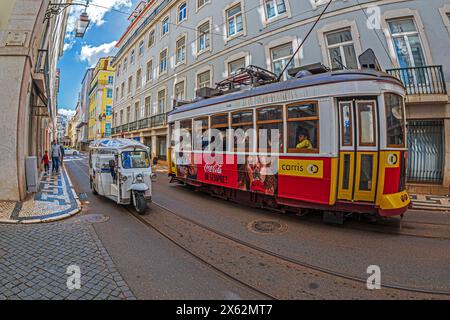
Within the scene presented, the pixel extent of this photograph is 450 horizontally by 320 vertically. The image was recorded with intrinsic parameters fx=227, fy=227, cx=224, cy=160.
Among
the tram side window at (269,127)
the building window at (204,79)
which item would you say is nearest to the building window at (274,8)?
the building window at (204,79)

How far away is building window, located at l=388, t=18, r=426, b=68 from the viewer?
959 cm

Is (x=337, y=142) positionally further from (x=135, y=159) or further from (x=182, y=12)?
(x=182, y=12)

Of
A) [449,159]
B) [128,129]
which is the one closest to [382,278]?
[449,159]

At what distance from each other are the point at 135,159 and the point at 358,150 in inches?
244

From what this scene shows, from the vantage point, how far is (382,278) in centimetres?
335

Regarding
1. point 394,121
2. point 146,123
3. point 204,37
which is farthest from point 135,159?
point 146,123

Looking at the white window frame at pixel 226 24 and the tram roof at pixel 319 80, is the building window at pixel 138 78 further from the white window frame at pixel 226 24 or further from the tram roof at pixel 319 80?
the tram roof at pixel 319 80

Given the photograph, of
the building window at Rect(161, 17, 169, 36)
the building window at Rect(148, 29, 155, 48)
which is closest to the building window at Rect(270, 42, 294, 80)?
the building window at Rect(161, 17, 169, 36)

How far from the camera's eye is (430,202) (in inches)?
314

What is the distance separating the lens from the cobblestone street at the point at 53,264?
9.45ft

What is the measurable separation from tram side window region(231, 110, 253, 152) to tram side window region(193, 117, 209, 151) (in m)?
1.48

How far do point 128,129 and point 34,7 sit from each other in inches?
965

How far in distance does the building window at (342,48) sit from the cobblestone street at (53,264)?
1167 cm

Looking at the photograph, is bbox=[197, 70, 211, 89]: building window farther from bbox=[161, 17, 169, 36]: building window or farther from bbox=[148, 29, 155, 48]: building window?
bbox=[148, 29, 155, 48]: building window
